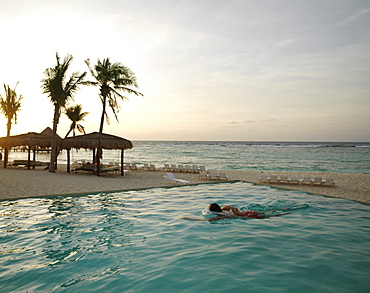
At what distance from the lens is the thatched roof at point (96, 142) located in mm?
Result: 17297

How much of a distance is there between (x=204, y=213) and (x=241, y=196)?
3.68 m

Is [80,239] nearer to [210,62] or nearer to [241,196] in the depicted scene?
[241,196]

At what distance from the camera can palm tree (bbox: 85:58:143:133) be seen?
21453 mm

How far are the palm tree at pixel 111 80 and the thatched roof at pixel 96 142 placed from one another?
3.39 metres

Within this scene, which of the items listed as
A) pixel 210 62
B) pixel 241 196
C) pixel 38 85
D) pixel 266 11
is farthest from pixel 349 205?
pixel 38 85

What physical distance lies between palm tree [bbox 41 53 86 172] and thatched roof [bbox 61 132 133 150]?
7.76 feet

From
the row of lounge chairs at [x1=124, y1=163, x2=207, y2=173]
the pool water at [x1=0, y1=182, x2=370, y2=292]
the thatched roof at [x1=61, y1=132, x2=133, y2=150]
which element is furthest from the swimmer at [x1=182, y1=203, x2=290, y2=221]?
the row of lounge chairs at [x1=124, y1=163, x2=207, y2=173]

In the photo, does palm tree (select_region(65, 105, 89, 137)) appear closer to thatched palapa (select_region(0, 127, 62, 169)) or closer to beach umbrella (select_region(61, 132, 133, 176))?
thatched palapa (select_region(0, 127, 62, 169))

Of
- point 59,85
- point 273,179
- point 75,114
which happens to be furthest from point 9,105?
point 273,179

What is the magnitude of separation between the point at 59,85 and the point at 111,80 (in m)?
4.52

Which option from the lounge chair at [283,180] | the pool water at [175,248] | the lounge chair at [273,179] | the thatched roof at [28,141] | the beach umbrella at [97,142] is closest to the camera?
the pool water at [175,248]

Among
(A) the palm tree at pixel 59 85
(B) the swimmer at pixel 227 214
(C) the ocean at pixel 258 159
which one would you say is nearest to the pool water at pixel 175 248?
(B) the swimmer at pixel 227 214

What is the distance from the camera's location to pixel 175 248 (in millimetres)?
6152

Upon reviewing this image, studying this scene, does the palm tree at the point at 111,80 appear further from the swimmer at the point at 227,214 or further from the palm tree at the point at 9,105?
the swimmer at the point at 227,214
